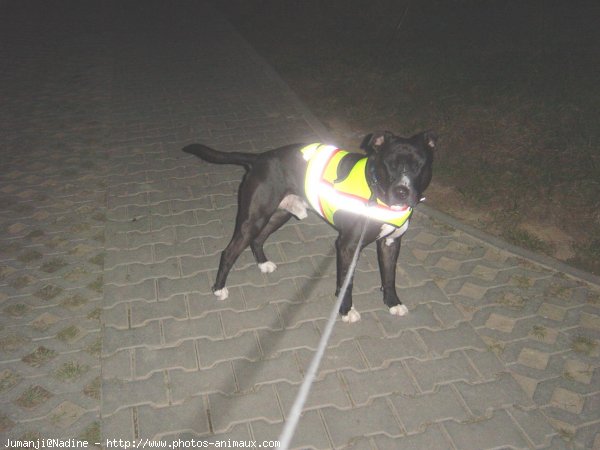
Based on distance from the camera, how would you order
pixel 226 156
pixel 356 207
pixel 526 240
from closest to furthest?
pixel 356 207, pixel 226 156, pixel 526 240

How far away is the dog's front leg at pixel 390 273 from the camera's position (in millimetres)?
3926

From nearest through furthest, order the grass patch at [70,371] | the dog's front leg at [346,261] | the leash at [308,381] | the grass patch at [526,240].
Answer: the leash at [308,381] < the grass patch at [70,371] < the dog's front leg at [346,261] < the grass patch at [526,240]

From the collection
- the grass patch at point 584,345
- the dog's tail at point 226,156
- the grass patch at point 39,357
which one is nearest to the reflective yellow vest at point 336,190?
the dog's tail at point 226,156

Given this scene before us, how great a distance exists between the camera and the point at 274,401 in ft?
10.7

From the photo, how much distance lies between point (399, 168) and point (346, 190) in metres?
0.51

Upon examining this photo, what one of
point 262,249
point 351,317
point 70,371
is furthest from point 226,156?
point 70,371

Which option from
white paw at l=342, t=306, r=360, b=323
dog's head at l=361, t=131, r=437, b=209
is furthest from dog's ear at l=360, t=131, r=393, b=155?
white paw at l=342, t=306, r=360, b=323

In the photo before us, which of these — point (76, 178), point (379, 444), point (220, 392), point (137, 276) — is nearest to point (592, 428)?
point (379, 444)

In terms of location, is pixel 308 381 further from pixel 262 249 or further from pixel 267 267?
pixel 262 249

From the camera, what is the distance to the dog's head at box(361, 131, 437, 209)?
3207 mm

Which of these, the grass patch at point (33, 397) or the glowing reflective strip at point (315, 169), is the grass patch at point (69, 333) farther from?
the glowing reflective strip at point (315, 169)

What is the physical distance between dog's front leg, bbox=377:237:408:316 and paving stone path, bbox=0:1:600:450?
0.34ft

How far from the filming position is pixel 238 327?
3883 mm

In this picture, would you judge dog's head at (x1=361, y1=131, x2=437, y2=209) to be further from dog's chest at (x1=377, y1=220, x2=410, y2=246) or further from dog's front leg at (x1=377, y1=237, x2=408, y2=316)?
dog's front leg at (x1=377, y1=237, x2=408, y2=316)
